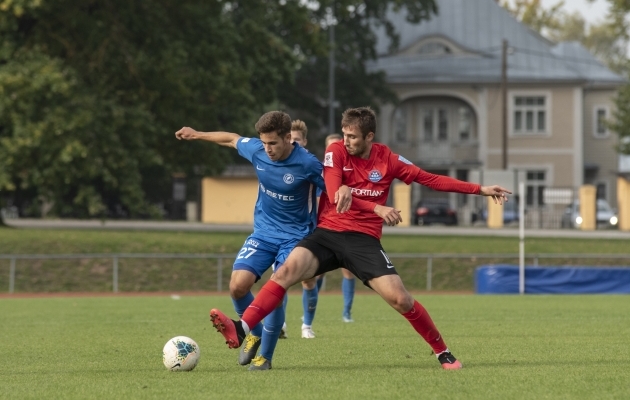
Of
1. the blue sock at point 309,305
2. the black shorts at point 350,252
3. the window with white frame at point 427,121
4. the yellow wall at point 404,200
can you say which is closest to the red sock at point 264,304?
the black shorts at point 350,252

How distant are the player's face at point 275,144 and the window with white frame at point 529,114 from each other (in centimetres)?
5490

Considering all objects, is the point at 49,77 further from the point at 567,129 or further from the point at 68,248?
the point at 567,129

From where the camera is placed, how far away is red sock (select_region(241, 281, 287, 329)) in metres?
8.40

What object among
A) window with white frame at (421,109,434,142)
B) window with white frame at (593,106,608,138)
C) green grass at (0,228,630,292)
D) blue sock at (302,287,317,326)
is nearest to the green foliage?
window with white frame at (421,109,434,142)

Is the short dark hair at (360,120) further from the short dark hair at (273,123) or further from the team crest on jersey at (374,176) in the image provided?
the short dark hair at (273,123)

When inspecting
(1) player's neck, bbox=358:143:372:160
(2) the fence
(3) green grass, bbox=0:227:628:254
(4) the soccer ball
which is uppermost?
(1) player's neck, bbox=358:143:372:160

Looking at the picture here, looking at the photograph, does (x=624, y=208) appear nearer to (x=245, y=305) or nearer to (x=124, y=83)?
(x=124, y=83)

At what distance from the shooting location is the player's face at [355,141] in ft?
27.4

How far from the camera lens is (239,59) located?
111 feet

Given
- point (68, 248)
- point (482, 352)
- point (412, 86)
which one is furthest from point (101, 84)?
point (412, 86)

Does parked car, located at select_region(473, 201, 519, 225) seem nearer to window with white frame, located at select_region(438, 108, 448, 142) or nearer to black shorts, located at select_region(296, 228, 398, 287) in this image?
window with white frame, located at select_region(438, 108, 448, 142)

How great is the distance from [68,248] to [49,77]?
4.72 metres

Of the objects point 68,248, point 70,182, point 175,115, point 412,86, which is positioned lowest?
point 68,248

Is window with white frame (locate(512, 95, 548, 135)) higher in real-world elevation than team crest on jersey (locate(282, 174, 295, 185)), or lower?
higher
